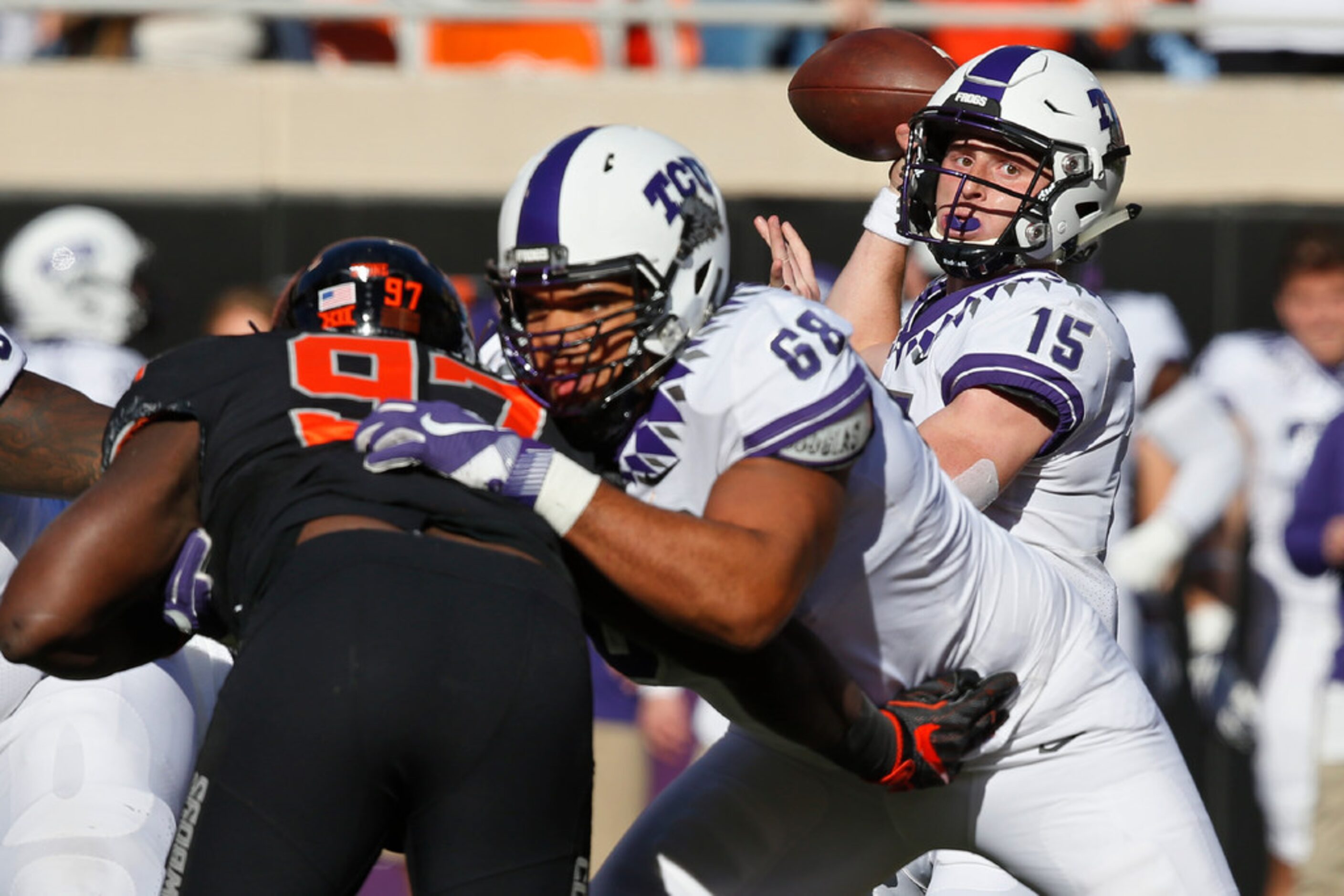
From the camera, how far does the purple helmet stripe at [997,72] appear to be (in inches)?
157

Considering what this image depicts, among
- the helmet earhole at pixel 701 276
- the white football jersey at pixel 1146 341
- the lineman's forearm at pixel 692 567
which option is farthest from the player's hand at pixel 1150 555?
the lineman's forearm at pixel 692 567

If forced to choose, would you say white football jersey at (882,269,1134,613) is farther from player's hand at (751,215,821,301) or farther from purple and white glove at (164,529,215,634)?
purple and white glove at (164,529,215,634)

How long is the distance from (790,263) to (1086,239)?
62cm

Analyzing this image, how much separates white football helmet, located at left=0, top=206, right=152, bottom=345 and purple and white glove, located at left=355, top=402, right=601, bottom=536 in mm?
4540

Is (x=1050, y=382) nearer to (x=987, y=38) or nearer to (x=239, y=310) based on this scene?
(x=239, y=310)

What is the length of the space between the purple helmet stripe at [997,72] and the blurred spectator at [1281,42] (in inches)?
179

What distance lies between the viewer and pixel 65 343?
6676 millimetres

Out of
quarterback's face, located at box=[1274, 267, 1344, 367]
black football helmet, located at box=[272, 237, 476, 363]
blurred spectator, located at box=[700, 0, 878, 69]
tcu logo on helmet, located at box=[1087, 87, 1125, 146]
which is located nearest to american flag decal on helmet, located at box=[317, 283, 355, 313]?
black football helmet, located at box=[272, 237, 476, 363]

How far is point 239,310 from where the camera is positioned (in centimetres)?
717

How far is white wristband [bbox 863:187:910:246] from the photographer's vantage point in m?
4.39

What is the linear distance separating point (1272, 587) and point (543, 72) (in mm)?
3637

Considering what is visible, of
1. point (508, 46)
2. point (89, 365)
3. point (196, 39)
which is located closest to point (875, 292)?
point (89, 365)

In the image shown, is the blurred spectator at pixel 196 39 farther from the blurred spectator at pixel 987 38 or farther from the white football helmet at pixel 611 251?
the white football helmet at pixel 611 251

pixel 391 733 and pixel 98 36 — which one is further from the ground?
pixel 391 733
